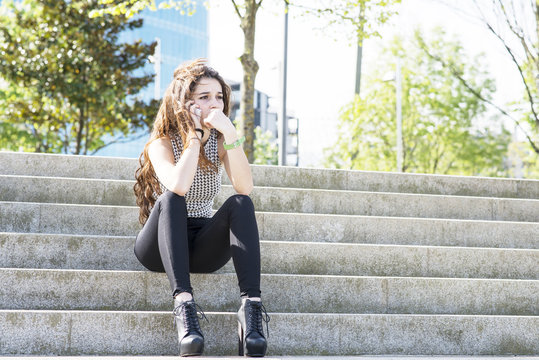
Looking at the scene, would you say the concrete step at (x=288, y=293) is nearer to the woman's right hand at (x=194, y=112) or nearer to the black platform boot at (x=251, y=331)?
the black platform boot at (x=251, y=331)

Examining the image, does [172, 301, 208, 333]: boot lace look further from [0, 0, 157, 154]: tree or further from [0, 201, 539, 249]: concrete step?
[0, 0, 157, 154]: tree

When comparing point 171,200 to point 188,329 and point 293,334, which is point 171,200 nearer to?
point 188,329

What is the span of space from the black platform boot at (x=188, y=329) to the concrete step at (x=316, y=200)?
1993 mm

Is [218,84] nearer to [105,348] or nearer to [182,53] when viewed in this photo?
[105,348]

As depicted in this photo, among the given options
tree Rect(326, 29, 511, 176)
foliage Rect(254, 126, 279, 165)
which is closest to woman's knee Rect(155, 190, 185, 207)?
tree Rect(326, 29, 511, 176)

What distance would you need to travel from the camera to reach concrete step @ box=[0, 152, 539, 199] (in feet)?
18.0

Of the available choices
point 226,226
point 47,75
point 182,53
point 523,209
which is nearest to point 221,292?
point 226,226

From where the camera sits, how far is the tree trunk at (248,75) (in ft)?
30.4

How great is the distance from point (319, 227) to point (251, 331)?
180cm

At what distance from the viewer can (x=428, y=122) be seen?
849 inches

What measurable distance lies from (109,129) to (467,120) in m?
13.2

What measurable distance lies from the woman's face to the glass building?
70.0 meters

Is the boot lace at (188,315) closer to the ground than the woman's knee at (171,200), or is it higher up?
closer to the ground

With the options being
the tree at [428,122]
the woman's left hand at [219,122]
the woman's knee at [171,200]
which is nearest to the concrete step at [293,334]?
the woman's knee at [171,200]
